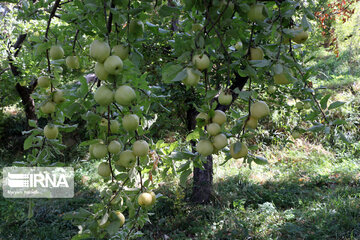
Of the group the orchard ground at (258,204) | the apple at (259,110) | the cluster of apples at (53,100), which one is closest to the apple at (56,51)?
the cluster of apples at (53,100)

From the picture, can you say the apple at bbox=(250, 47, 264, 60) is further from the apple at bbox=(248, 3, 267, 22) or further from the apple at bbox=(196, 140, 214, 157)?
the apple at bbox=(196, 140, 214, 157)

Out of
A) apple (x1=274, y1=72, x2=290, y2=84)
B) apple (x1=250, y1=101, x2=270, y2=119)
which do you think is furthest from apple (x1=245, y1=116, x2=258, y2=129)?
apple (x1=274, y1=72, x2=290, y2=84)

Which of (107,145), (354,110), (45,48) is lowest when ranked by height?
(107,145)

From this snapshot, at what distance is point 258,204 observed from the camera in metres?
2.80

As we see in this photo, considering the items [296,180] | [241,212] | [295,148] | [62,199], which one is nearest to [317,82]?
[295,148]

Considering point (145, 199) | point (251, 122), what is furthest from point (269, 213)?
point (251, 122)

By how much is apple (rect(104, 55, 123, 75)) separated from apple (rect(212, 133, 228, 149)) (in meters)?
0.29

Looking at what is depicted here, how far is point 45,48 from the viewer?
0.89 meters

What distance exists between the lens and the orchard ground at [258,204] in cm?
253

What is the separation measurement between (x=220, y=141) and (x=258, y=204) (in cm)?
238

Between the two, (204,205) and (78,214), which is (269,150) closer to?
(204,205)

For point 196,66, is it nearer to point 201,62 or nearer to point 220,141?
point 201,62

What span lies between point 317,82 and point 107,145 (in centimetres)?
638

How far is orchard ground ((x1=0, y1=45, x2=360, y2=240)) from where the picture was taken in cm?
253
